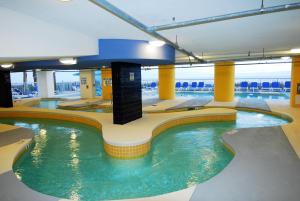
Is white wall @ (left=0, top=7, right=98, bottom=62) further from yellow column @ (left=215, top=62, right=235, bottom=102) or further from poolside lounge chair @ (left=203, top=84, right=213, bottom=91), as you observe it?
poolside lounge chair @ (left=203, top=84, right=213, bottom=91)

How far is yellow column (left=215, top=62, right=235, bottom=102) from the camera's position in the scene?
11.2 m

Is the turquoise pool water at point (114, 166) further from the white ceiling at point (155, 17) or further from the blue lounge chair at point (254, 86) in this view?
the blue lounge chair at point (254, 86)

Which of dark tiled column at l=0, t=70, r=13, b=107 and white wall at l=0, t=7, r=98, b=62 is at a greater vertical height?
white wall at l=0, t=7, r=98, b=62

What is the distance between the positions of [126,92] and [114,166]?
2.57 m

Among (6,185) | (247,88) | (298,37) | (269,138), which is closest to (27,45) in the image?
(6,185)

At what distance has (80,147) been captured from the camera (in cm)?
545

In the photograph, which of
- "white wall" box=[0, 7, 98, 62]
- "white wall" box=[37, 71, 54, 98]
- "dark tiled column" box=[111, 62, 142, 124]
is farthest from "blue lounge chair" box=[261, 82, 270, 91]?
"white wall" box=[37, 71, 54, 98]

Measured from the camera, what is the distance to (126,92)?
633 centimetres

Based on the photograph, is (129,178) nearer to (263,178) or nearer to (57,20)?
(263,178)

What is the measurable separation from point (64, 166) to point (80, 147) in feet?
3.81

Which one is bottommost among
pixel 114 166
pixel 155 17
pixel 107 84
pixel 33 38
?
pixel 114 166

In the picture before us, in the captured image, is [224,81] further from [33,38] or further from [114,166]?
[33,38]

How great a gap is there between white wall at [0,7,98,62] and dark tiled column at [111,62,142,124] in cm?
179

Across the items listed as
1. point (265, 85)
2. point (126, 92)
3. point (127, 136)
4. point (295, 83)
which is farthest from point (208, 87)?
point (127, 136)
